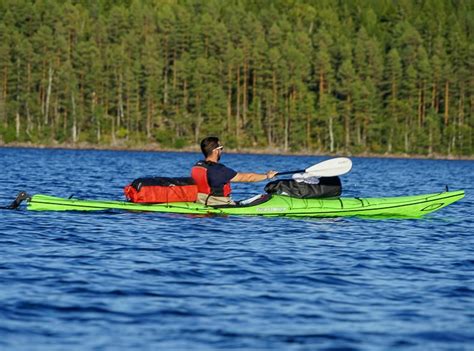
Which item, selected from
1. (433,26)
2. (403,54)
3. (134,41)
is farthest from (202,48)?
(433,26)

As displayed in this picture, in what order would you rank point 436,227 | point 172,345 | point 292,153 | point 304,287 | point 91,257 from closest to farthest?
point 172,345 < point 304,287 < point 91,257 < point 436,227 < point 292,153

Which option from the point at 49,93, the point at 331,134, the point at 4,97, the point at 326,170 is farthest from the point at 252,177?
the point at 4,97

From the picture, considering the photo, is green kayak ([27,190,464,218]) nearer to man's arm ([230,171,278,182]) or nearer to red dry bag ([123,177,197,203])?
red dry bag ([123,177,197,203])

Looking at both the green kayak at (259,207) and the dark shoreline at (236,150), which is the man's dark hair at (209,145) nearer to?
the green kayak at (259,207)

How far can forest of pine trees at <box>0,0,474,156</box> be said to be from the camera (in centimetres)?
10106

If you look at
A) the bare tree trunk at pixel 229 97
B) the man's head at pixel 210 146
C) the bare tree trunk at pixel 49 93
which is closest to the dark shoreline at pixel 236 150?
the bare tree trunk at pixel 229 97

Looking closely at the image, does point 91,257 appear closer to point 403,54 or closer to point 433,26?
point 403,54

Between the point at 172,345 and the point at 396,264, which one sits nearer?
Result: the point at 172,345

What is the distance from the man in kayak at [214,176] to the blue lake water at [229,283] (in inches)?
20.3

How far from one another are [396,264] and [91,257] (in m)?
4.16

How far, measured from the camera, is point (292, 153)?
325 ft

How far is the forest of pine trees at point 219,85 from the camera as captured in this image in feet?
332

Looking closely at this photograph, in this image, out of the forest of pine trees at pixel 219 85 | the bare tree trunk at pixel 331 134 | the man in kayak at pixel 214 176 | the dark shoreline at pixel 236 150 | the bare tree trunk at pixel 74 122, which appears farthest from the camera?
the forest of pine trees at pixel 219 85

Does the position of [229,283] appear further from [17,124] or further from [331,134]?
[17,124]
